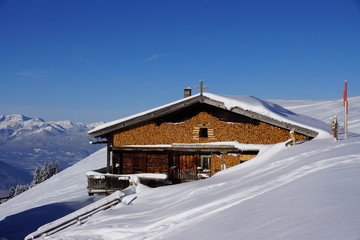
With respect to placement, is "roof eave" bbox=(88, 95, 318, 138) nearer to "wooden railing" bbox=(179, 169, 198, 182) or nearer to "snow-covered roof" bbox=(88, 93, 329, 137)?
"snow-covered roof" bbox=(88, 93, 329, 137)

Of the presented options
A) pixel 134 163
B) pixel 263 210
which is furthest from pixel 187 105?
pixel 263 210

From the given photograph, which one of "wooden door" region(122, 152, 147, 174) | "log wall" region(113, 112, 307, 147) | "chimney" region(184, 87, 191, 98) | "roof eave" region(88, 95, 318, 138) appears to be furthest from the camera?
"chimney" region(184, 87, 191, 98)

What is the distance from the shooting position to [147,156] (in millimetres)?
16031

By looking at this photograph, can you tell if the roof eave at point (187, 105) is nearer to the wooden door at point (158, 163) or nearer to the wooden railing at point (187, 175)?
the wooden door at point (158, 163)

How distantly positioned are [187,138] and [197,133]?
1.97ft

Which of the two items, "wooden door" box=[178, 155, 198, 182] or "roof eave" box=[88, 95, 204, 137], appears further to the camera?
"wooden door" box=[178, 155, 198, 182]

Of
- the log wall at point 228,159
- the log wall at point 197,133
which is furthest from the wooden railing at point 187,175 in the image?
the log wall at point 197,133

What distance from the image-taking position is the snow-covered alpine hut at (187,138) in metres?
14.1

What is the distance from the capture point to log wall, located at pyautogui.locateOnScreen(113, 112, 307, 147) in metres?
14.0

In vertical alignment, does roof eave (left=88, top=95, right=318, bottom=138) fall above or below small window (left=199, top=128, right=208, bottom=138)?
above

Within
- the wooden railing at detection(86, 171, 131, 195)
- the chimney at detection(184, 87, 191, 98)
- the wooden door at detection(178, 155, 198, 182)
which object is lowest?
the wooden railing at detection(86, 171, 131, 195)

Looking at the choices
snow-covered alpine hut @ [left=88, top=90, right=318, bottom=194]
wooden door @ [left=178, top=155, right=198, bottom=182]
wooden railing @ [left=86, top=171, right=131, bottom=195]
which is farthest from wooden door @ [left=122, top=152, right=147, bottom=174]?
wooden door @ [left=178, top=155, right=198, bottom=182]

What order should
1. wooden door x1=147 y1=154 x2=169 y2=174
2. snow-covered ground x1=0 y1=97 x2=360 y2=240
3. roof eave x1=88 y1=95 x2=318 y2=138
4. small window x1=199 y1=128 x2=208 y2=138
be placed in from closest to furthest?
snow-covered ground x1=0 y1=97 x2=360 y2=240
roof eave x1=88 y1=95 x2=318 y2=138
small window x1=199 y1=128 x2=208 y2=138
wooden door x1=147 y1=154 x2=169 y2=174

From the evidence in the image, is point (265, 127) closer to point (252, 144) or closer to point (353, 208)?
point (252, 144)
